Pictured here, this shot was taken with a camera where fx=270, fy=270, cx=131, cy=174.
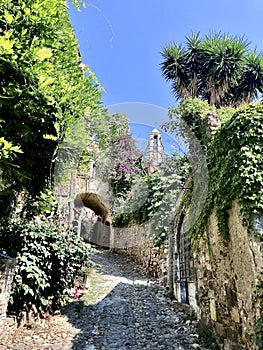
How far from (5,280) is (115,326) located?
2097 millimetres

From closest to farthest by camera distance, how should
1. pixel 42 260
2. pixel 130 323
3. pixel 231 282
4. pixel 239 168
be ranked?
pixel 239 168 → pixel 231 282 → pixel 42 260 → pixel 130 323

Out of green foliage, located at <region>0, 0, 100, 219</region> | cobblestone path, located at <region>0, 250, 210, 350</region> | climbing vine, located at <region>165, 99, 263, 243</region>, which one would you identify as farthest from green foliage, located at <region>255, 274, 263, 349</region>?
green foliage, located at <region>0, 0, 100, 219</region>

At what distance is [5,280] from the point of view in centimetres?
390

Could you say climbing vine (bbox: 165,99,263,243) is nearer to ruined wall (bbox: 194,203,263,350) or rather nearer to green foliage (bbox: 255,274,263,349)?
ruined wall (bbox: 194,203,263,350)

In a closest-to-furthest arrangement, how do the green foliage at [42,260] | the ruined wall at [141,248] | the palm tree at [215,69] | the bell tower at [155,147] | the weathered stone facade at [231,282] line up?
the weathered stone facade at [231,282] < the green foliage at [42,260] < the ruined wall at [141,248] < the palm tree at [215,69] < the bell tower at [155,147]

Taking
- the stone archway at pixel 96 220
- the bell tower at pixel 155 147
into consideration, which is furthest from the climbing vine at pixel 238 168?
the stone archway at pixel 96 220

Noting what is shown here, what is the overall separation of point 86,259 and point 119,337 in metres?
1.60

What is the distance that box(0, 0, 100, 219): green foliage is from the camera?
242 centimetres

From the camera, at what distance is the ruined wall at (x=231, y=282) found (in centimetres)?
296

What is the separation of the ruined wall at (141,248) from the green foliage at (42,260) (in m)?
3.57

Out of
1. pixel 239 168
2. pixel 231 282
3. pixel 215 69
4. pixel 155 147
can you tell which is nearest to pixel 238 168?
pixel 239 168

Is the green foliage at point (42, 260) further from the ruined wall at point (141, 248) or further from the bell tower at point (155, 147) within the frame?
the bell tower at point (155, 147)

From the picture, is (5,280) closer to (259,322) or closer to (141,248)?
(259,322)

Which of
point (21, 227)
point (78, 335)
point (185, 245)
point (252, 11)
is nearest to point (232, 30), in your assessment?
point (252, 11)
